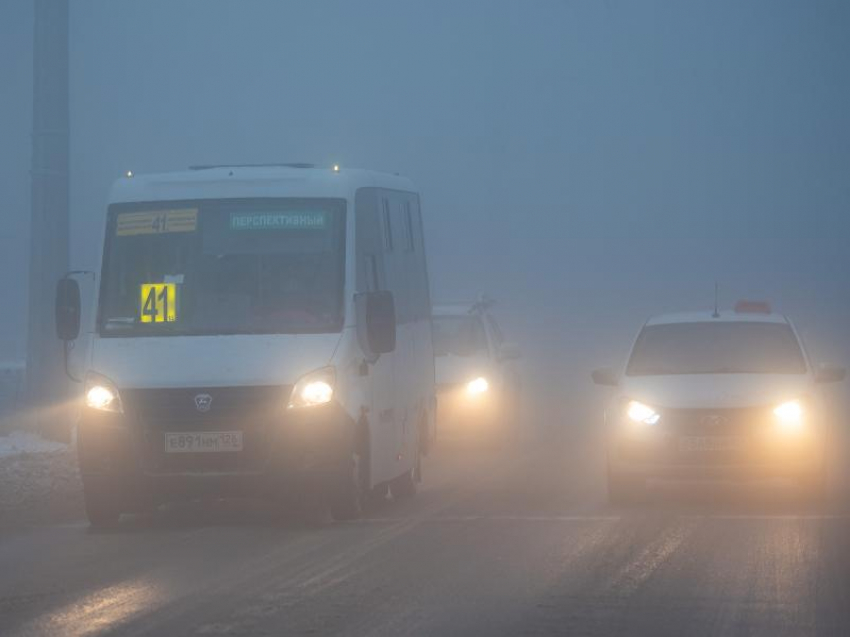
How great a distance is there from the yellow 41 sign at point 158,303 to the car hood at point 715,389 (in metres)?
3.96

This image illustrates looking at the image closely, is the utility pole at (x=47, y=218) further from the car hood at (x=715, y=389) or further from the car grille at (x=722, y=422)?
the car grille at (x=722, y=422)

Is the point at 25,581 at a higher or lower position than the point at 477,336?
lower

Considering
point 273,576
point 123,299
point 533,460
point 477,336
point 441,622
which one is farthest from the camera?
point 477,336

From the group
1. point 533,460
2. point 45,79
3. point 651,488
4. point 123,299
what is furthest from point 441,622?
point 45,79

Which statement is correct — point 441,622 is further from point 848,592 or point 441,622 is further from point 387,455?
point 387,455

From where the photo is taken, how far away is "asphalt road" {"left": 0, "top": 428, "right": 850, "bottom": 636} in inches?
356

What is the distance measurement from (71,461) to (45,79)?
483 centimetres

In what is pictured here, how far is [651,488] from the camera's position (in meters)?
17.3

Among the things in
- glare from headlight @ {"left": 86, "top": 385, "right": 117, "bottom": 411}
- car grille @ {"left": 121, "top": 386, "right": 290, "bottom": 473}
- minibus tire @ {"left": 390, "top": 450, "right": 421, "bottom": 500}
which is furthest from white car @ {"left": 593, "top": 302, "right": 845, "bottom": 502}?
glare from headlight @ {"left": 86, "top": 385, "right": 117, "bottom": 411}

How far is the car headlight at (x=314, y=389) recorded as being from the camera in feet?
44.6

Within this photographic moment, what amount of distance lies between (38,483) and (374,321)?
4.52 m

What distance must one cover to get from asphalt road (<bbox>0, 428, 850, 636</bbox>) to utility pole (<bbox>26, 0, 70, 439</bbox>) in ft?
19.7

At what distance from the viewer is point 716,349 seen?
1669cm

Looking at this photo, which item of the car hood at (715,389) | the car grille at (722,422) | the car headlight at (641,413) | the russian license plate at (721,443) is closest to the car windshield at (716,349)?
the car hood at (715,389)
